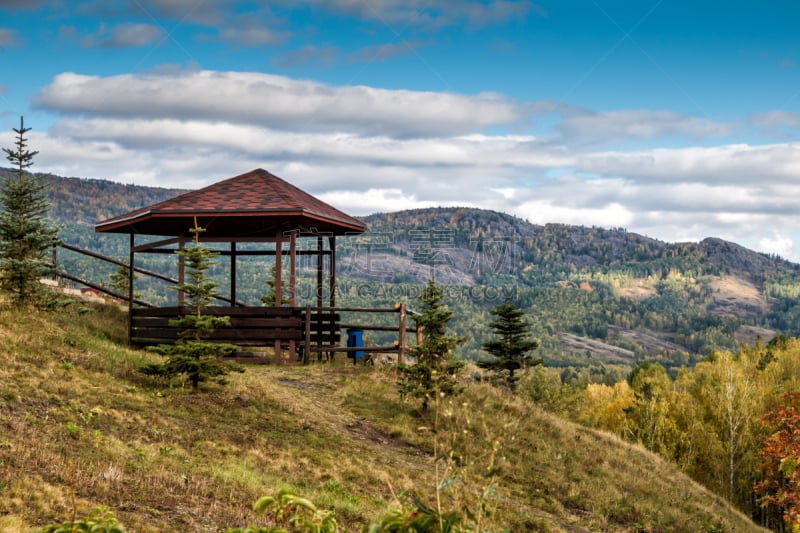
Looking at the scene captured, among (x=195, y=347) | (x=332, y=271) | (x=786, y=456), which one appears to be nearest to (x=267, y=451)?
(x=195, y=347)

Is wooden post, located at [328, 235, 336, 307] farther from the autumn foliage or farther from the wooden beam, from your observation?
the autumn foliage

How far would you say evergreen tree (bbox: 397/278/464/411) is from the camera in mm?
16403

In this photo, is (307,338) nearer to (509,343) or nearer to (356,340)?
(356,340)

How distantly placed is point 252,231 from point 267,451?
1232 centimetres

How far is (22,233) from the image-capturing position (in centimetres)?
1780

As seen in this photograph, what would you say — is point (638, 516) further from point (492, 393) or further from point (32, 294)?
point (32, 294)

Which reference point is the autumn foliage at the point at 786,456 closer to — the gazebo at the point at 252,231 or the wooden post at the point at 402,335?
the wooden post at the point at 402,335

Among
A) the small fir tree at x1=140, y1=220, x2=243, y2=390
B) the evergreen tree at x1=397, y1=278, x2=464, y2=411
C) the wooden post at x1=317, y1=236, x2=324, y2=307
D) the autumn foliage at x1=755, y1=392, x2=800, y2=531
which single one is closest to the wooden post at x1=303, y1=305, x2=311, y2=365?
the wooden post at x1=317, y1=236, x2=324, y2=307

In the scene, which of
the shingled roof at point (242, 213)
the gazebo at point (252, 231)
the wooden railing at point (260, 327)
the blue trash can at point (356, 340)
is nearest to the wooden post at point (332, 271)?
the gazebo at point (252, 231)

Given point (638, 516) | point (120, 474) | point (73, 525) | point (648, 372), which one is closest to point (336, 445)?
point (120, 474)

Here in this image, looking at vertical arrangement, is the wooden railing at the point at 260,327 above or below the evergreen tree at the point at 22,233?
below

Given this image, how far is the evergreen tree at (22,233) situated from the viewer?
17.7 m

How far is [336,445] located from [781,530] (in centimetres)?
5099

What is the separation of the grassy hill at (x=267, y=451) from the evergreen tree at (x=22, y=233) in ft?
3.46
